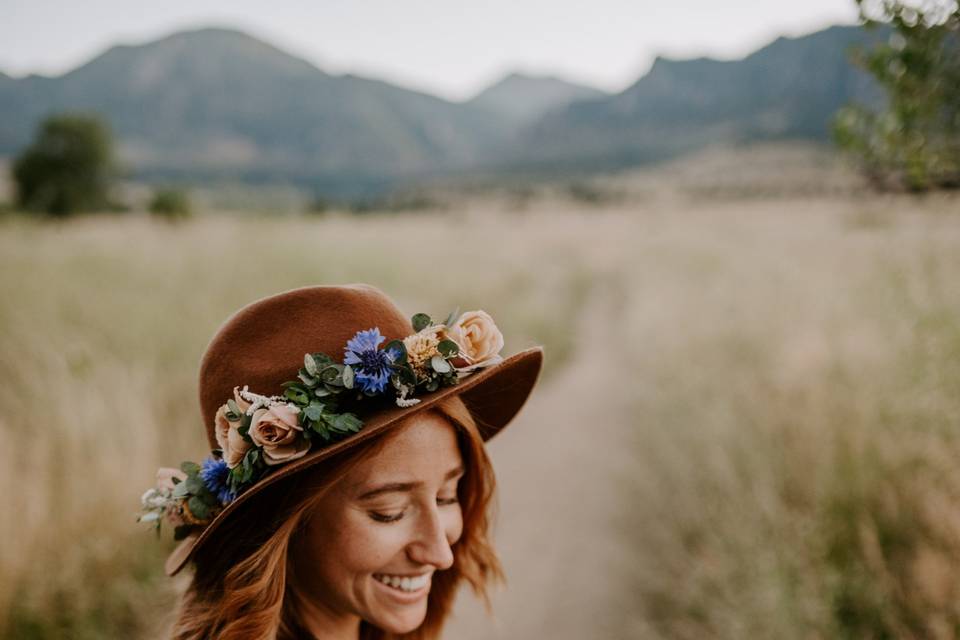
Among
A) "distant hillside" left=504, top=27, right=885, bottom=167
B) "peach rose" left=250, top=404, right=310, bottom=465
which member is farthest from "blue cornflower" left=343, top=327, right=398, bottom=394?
"distant hillside" left=504, top=27, right=885, bottom=167

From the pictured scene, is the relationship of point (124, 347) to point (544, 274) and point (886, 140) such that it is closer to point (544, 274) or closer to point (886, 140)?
point (886, 140)

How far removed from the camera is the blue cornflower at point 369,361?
42.0 inches

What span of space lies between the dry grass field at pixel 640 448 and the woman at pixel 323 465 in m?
1.05

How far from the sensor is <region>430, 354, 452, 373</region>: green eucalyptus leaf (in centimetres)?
110

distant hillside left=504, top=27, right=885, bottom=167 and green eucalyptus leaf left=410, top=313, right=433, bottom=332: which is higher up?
distant hillside left=504, top=27, right=885, bottom=167

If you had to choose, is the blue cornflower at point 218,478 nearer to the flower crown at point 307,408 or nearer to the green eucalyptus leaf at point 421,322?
the flower crown at point 307,408

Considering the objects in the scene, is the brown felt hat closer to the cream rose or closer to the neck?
the cream rose

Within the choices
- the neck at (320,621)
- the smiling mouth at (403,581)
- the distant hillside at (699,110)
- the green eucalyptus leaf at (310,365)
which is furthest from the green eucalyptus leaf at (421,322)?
the distant hillside at (699,110)

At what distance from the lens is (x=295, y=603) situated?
51.8 inches

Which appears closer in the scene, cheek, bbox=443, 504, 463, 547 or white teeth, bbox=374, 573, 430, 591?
white teeth, bbox=374, 573, 430, 591

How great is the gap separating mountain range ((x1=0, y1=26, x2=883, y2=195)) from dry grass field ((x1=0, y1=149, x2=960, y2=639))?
79384 millimetres

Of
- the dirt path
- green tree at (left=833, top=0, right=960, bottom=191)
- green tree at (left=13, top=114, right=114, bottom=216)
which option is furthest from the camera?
green tree at (left=13, top=114, right=114, bottom=216)

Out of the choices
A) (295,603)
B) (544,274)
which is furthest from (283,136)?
(295,603)

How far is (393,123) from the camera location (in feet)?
638
